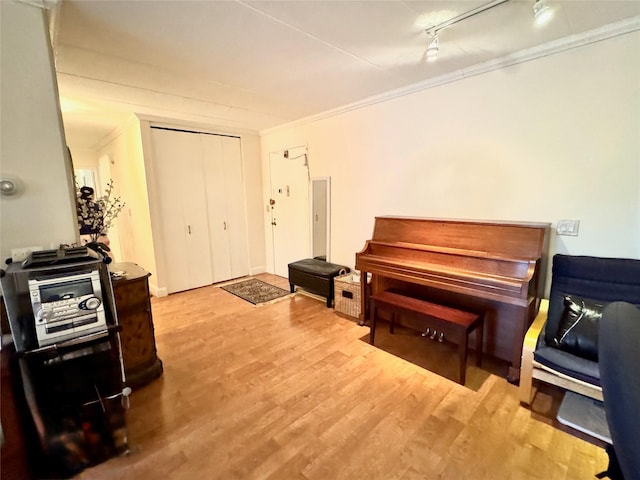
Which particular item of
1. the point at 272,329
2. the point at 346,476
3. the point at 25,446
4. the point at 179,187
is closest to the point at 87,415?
the point at 25,446

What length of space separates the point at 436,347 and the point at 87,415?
2509 mm

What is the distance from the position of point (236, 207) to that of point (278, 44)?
9.83 feet

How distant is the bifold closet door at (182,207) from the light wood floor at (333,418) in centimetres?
153

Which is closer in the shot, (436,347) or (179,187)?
(436,347)

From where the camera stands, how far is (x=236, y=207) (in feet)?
15.3

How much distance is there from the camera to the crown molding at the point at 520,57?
1.81 m

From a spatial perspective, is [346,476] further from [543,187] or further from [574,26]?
[574,26]

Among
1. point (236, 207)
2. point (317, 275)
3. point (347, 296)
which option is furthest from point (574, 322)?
point (236, 207)

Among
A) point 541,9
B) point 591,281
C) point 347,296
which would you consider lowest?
point 347,296

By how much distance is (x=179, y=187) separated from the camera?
4.01m

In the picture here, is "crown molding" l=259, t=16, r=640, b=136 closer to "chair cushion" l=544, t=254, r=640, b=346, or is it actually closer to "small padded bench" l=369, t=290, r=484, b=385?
"chair cushion" l=544, t=254, r=640, b=346

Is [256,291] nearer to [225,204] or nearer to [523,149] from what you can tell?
[225,204]

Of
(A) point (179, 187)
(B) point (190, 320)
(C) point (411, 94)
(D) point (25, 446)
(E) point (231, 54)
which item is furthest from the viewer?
(A) point (179, 187)

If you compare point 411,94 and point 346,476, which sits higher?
point 411,94
